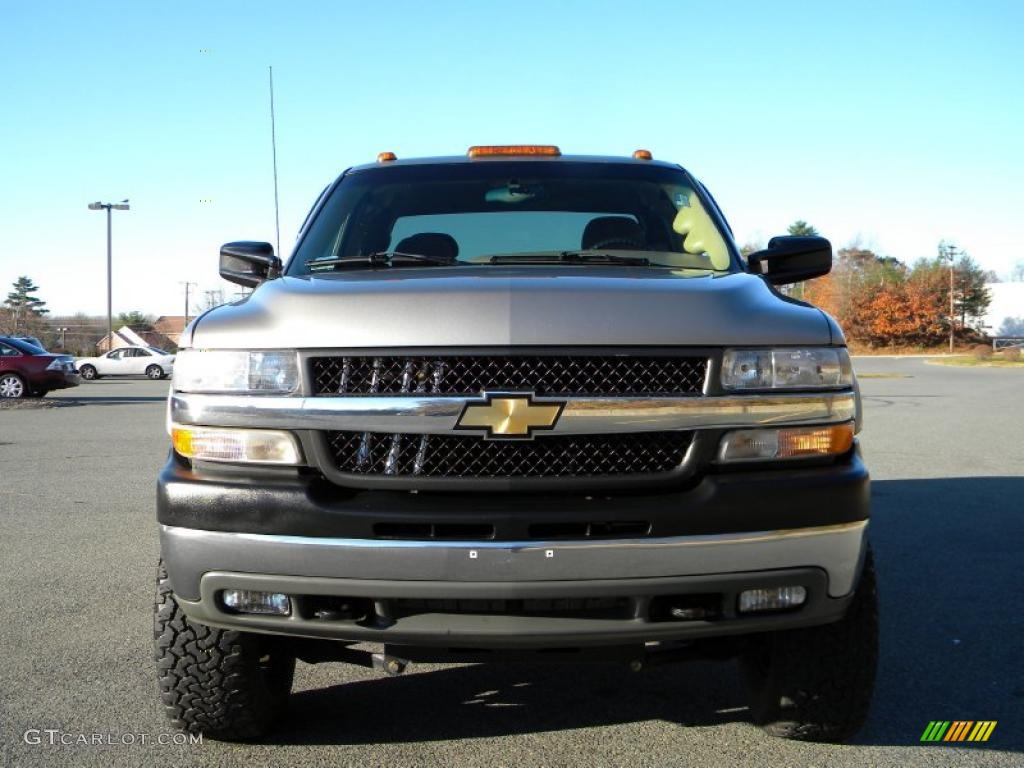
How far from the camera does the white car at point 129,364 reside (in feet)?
134

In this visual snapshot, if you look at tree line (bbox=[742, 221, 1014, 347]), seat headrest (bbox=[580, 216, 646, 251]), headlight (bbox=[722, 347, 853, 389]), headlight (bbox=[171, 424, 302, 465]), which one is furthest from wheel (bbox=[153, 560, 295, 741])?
tree line (bbox=[742, 221, 1014, 347])

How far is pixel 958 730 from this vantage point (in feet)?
11.1

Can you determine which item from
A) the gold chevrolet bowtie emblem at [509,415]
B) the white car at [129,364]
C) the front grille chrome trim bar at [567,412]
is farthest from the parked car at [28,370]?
the gold chevrolet bowtie emblem at [509,415]

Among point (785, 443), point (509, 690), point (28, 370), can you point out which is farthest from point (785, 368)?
point (28, 370)

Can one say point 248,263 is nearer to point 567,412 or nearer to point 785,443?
point 567,412

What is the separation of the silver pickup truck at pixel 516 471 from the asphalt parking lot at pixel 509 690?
457 mm

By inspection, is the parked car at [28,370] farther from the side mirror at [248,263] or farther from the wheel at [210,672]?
the wheel at [210,672]

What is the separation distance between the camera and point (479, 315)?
279 centimetres

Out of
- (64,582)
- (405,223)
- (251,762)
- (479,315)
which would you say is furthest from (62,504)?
(479,315)

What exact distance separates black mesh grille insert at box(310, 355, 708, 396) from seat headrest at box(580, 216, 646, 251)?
1.39m

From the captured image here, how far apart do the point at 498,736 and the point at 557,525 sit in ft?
3.34

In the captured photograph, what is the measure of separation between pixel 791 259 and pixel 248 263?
6.82ft

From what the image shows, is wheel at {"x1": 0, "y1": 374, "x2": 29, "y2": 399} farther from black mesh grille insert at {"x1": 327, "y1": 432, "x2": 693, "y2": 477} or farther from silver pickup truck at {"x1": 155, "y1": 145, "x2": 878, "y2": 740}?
black mesh grille insert at {"x1": 327, "y1": 432, "x2": 693, "y2": 477}

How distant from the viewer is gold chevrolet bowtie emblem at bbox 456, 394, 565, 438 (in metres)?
2.71
